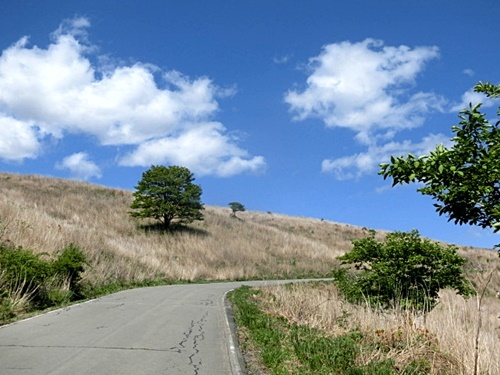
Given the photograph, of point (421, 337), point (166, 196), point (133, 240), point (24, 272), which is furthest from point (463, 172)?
point (166, 196)

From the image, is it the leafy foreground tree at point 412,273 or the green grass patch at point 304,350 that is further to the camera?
the leafy foreground tree at point 412,273

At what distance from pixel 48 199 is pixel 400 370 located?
136 feet

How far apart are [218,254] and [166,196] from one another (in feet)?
29.1

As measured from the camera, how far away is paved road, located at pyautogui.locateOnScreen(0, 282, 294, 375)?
6.95 meters

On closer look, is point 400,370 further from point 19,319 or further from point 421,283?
point 19,319

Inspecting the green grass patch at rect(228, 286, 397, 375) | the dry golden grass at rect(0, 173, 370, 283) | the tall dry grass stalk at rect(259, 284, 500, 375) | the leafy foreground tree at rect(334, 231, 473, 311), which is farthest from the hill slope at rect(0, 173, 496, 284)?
the leafy foreground tree at rect(334, 231, 473, 311)

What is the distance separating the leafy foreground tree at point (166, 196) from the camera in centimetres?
3997

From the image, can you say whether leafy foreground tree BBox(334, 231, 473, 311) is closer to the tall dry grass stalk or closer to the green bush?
the tall dry grass stalk

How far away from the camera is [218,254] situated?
35750mm

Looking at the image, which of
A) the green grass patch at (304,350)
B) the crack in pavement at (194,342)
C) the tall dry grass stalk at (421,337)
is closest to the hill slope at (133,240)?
the crack in pavement at (194,342)

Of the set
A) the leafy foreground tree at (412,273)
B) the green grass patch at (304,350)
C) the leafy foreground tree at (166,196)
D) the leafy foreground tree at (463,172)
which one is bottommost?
the green grass patch at (304,350)

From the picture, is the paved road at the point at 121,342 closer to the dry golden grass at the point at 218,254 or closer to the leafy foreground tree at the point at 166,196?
the dry golden grass at the point at 218,254

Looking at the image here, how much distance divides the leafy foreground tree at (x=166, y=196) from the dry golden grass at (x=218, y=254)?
71.3 inches

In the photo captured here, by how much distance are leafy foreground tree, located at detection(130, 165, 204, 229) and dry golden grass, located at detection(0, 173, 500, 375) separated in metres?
1.81
